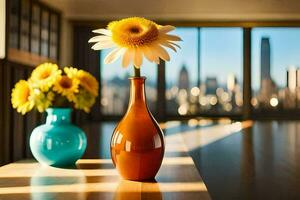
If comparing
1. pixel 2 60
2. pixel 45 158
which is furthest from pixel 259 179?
pixel 2 60

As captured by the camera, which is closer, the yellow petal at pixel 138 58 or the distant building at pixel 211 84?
the yellow petal at pixel 138 58

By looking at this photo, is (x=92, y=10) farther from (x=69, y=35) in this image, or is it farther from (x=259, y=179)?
(x=259, y=179)

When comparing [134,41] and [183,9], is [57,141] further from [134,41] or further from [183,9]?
[183,9]

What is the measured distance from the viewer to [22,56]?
5055 mm

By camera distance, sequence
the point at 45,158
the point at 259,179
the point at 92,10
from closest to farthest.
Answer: the point at 45,158 < the point at 259,179 < the point at 92,10

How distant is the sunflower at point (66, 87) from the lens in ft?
4.42

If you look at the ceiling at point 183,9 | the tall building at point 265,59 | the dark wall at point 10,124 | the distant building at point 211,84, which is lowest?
the dark wall at point 10,124

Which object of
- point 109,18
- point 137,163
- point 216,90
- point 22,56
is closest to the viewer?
point 137,163

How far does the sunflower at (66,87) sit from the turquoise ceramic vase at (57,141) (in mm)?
71

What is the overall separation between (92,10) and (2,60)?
2961mm

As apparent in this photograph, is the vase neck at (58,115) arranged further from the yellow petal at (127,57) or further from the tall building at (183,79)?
the tall building at (183,79)

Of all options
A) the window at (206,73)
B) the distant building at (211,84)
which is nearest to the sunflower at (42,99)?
the window at (206,73)

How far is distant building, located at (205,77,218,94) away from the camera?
8.07 metres

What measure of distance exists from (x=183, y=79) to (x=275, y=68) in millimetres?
1918
